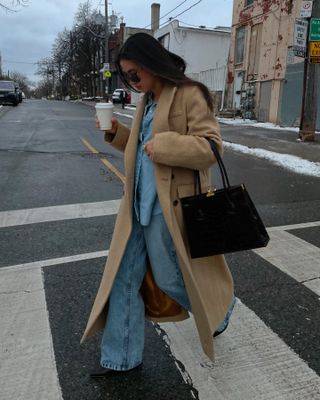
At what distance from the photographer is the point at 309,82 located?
42.1ft

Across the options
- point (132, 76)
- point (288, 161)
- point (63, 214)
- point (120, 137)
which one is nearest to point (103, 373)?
point (120, 137)

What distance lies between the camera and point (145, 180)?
96.3 inches

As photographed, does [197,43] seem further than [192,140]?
Yes

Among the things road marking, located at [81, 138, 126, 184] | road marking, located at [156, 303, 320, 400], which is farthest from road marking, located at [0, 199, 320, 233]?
road marking, located at [156, 303, 320, 400]

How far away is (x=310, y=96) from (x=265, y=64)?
28.9 feet

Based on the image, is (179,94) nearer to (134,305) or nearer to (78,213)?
(134,305)

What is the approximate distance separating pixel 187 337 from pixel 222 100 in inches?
949

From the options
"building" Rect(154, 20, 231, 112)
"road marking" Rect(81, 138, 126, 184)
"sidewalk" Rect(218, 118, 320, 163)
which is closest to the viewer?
"road marking" Rect(81, 138, 126, 184)

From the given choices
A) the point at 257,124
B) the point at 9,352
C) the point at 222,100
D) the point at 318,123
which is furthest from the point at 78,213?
the point at 222,100

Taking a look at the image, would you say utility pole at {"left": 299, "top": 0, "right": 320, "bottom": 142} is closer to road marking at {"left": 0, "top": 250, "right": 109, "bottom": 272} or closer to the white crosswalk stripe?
the white crosswalk stripe

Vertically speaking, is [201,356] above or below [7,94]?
below

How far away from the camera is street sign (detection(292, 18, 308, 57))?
12.4m

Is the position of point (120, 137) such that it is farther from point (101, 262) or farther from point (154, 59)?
point (101, 262)

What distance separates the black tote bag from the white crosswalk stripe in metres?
0.79
